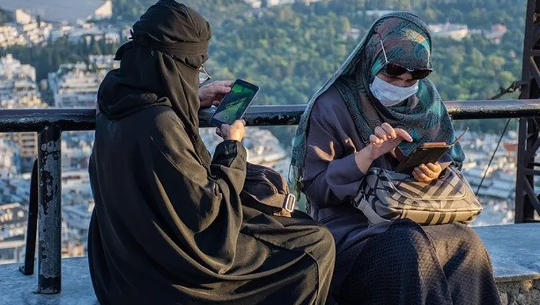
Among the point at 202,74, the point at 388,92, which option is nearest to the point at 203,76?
the point at 202,74

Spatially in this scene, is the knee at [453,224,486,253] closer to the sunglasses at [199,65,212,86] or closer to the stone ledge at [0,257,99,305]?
the sunglasses at [199,65,212,86]

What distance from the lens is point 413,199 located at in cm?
329

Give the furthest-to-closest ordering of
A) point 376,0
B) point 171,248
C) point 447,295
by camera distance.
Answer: point 376,0
point 447,295
point 171,248

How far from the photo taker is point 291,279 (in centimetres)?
292

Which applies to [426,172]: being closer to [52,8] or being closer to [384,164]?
[384,164]

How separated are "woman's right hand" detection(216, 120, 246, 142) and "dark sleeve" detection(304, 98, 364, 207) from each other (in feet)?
1.52

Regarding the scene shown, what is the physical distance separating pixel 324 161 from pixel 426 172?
1.21 feet

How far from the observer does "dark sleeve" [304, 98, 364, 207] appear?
3.38m

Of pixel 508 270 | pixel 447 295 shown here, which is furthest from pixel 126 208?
pixel 508 270

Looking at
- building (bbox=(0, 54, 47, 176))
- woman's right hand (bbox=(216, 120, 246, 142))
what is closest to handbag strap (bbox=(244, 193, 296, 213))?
woman's right hand (bbox=(216, 120, 246, 142))

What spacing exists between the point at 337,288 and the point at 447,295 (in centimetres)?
39

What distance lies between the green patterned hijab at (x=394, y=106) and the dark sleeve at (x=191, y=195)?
724mm

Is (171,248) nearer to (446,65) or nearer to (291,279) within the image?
(291,279)

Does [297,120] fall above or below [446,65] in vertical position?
above
